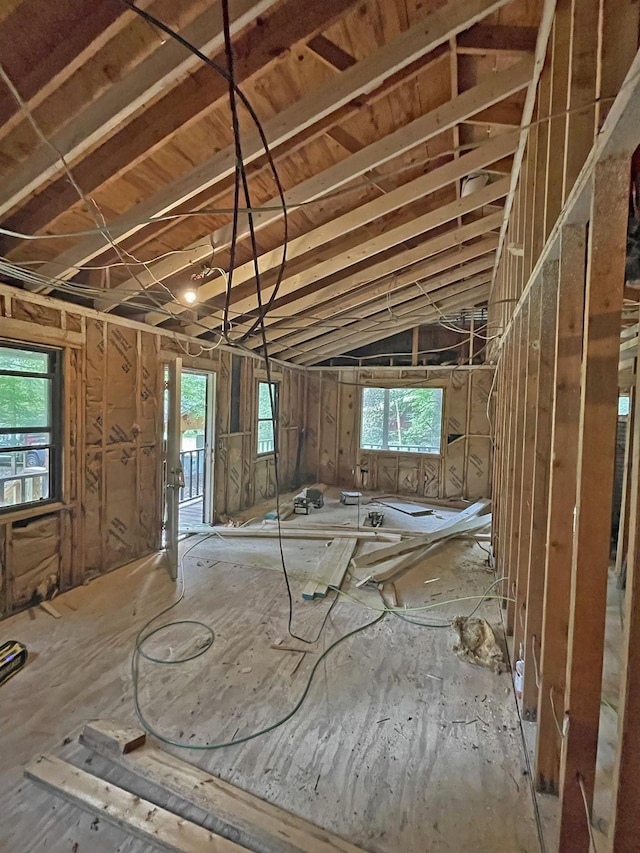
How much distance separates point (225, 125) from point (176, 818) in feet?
11.8

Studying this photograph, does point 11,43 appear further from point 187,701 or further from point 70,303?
point 187,701

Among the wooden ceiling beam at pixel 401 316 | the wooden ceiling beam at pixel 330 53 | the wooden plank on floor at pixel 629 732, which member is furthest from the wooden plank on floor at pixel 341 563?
the wooden ceiling beam at pixel 330 53

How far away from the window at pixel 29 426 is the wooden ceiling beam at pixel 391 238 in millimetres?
1853

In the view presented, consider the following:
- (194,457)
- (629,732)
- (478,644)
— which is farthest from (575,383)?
(194,457)

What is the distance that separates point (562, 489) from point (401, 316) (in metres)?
4.60

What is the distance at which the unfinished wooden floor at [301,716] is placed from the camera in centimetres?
168

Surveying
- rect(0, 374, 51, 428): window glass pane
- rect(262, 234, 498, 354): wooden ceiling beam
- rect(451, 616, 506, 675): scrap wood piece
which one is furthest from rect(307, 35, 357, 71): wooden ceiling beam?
rect(451, 616, 506, 675): scrap wood piece

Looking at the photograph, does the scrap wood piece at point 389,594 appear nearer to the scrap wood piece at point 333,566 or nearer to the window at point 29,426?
the scrap wood piece at point 333,566

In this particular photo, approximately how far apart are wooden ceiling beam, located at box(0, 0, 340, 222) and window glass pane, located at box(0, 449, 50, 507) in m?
1.92

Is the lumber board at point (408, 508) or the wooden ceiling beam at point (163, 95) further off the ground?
the wooden ceiling beam at point (163, 95)

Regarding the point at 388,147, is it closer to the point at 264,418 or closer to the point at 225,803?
the point at 225,803

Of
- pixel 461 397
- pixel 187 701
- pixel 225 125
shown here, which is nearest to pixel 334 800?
pixel 187 701

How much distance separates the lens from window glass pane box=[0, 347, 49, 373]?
10.6 ft

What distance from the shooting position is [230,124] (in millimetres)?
2551
